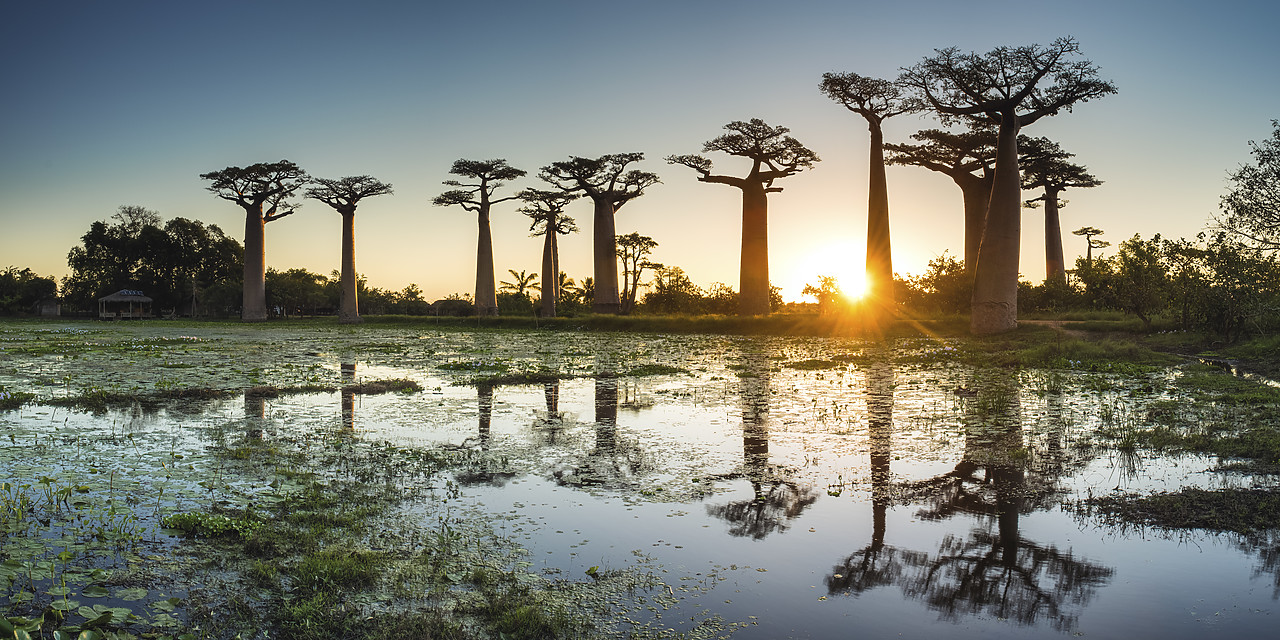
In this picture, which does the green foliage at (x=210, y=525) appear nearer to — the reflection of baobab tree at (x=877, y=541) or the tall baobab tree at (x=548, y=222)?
the reflection of baobab tree at (x=877, y=541)

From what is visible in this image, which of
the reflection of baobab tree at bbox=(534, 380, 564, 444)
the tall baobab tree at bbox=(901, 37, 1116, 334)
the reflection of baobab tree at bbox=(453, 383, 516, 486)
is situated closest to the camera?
the reflection of baobab tree at bbox=(453, 383, 516, 486)

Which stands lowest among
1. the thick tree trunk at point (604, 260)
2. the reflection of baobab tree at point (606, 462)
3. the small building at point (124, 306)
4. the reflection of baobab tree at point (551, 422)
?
the reflection of baobab tree at point (606, 462)

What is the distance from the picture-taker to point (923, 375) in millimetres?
12367

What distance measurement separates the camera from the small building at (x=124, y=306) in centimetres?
4856

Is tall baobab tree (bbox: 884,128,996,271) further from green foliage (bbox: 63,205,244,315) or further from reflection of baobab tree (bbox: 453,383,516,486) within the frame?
green foliage (bbox: 63,205,244,315)

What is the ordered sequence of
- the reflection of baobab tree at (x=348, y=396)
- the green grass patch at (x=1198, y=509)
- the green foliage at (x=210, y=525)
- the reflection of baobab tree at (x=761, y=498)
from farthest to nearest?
the reflection of baobab tree at (x=348, y=396) < the reflection of baobab tree at (x=761, y=498) < the green grass patch at (x=1198, y=509) < the green foliage at (x=210, y=525)

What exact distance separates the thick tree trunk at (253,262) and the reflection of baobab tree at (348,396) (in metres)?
32.4

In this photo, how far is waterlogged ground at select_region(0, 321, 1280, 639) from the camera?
3.20m

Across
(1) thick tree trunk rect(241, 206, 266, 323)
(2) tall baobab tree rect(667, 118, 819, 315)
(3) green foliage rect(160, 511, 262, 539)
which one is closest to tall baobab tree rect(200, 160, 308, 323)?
(1) thick tree trunk rect(241, 206, 266, 323)

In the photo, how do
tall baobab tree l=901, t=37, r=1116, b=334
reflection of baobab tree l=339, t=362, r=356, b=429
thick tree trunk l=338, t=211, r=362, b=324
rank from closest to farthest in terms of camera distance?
1. reflection of baobab tree l=339, t=362, r=356, b=429
2. tall baobab tree l=901, t=37, r=1116, b=334
3. thick tree trunk l=338, t=211, r=362, b=324

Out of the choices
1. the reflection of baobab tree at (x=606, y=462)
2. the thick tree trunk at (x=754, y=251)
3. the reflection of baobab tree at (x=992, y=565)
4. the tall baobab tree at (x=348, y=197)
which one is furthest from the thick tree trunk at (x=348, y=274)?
the reflection of baobab tree at (x=992, y=565)

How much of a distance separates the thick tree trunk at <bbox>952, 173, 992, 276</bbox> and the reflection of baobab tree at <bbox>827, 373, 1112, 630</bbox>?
27578 mm

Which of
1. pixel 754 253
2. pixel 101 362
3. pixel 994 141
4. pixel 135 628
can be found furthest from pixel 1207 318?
pixel 101 362

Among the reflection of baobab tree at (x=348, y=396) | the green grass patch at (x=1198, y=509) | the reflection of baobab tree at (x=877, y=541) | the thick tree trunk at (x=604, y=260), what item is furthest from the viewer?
the thick tree trunk at (x=604, y=260)
